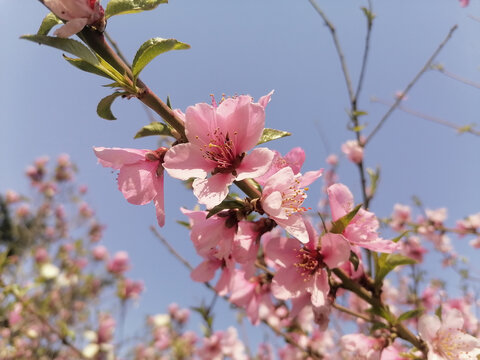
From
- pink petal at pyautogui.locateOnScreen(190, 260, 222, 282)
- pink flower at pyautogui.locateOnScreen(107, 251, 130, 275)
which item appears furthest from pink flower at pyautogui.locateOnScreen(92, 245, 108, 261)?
pink petal at pyautogui.locateOnScreen(190, 260, 222, 282)

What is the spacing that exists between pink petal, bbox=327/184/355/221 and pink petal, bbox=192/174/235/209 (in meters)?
0.38

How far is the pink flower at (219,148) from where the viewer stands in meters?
0.85

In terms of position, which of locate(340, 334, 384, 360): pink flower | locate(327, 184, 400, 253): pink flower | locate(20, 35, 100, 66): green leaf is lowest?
locate(340, 334, 384, 360): pink flower

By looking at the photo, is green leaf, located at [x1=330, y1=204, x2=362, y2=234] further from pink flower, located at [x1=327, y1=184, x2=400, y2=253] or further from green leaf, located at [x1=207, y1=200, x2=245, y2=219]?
green leaf, located at [x1=207, y1=200, x2=245, y2=219]

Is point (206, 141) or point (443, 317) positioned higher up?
point (206, 141)

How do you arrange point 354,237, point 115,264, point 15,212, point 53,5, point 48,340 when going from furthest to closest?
point 15,212, point 115,264, point 48,340, point 354,237, point 53,5

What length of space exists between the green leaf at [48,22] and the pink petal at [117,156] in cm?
33

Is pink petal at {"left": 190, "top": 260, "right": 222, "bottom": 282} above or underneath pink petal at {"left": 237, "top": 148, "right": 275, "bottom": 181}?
underneath

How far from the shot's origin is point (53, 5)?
73cm

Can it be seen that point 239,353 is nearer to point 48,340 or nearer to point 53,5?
point 48,340

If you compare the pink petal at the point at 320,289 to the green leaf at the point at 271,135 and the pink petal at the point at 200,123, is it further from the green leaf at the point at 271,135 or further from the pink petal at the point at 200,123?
the pink petal at the point at 200,123

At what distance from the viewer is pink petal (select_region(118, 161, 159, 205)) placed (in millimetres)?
957

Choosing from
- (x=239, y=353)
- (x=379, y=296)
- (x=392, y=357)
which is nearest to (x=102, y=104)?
(x=379, y=296)

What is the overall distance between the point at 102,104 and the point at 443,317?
1375 millimetres
